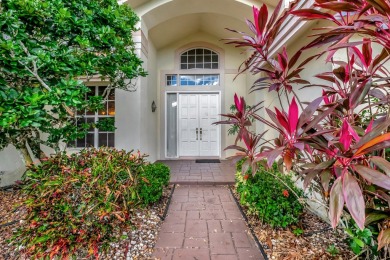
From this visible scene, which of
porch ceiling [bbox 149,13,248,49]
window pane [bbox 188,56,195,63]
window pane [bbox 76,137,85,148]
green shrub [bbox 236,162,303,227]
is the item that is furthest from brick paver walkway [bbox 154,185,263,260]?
window pane [bbox 188,56,195,63]

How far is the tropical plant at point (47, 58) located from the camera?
6.70 ft

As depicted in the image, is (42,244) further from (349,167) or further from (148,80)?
(148,80)

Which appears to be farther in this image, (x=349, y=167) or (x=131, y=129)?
(x=131, y=129)

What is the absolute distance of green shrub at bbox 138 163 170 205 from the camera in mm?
2977

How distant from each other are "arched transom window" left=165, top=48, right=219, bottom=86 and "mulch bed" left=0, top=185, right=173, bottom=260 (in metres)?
4.38

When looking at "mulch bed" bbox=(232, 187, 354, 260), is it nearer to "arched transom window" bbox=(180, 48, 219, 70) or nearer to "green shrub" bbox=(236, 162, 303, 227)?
"green shrub" bbox=(236, 162, 303, 227)

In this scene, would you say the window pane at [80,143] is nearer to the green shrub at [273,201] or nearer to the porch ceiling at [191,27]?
the porch ceiling at [191,27]

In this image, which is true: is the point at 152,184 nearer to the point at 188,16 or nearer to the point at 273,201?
the point at 273,201

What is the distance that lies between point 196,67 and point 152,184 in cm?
491

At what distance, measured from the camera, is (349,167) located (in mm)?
983

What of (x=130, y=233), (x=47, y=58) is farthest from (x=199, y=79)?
(x=130, y=233)

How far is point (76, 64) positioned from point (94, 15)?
2.87 feet

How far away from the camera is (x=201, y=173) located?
200 inches

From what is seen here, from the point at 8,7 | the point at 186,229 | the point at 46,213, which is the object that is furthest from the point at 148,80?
the point at 46,213
